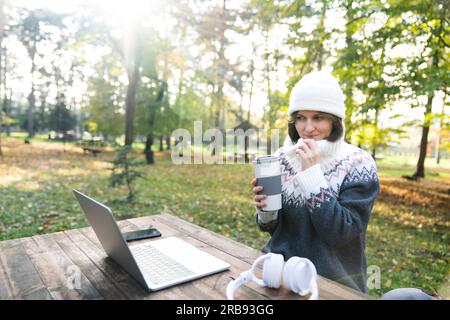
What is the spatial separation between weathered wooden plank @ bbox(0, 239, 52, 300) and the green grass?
352 cm

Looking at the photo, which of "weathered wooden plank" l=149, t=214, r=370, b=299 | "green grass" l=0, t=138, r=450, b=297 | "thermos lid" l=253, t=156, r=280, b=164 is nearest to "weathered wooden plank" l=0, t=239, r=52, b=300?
"weathered wooden plank" l=149, t=214, r=370, b=299

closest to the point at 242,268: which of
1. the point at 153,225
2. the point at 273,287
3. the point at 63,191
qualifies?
the point at 273,287

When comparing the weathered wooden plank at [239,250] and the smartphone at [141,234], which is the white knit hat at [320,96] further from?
the smartphone at [141,234]

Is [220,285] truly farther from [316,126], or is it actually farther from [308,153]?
[316,126]

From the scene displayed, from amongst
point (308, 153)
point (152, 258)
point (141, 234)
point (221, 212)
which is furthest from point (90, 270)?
Answer: point (221, 212)

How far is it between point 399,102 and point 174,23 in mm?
10535

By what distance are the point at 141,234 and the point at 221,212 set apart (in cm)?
504

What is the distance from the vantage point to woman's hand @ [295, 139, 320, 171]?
68.6 inches

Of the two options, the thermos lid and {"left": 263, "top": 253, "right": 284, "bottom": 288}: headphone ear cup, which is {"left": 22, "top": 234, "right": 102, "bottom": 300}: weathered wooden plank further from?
the thermos lid

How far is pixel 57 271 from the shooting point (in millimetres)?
1554

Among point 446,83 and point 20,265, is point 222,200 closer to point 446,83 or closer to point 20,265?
point 446,83

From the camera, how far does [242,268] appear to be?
1.61m

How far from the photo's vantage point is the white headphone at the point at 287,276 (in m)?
1.27

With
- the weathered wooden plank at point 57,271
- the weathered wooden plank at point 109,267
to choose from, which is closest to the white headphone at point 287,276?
the weathered wooden plank at point 109,267
